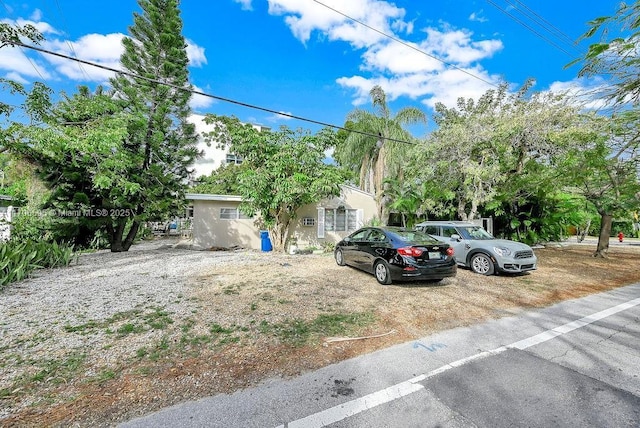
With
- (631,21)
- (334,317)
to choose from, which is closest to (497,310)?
(334,317)

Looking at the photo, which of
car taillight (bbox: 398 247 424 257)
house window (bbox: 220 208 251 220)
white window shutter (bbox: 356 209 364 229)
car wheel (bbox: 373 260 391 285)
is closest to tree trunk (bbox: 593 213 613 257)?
white window shutter (bbox: 356 209 364 229)

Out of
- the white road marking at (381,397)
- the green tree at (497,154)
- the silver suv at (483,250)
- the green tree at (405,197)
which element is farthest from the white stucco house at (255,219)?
the white road marking at (381,397)

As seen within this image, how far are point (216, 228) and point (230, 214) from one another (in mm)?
925

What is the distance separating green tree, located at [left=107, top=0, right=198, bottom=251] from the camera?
13.2 metres

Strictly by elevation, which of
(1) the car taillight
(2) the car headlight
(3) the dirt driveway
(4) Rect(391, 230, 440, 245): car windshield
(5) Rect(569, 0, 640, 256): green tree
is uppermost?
(5) Rect(569, 0, 640, 256): green tree

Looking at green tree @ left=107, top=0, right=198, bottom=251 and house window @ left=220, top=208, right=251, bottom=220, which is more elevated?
green tree @ left=107, top=0, right=198, bottom=251

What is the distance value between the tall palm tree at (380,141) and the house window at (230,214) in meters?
7.25

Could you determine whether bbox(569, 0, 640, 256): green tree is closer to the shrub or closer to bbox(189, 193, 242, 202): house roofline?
the shrub

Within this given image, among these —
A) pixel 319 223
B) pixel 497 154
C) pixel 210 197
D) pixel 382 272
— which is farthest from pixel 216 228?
pixel 497 154

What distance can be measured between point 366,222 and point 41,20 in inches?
536

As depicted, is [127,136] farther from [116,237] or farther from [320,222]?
[320,222]

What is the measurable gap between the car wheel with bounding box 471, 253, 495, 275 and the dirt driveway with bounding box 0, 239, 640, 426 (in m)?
0.32

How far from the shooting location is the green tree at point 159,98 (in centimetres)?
1318

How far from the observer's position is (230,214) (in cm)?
1397
